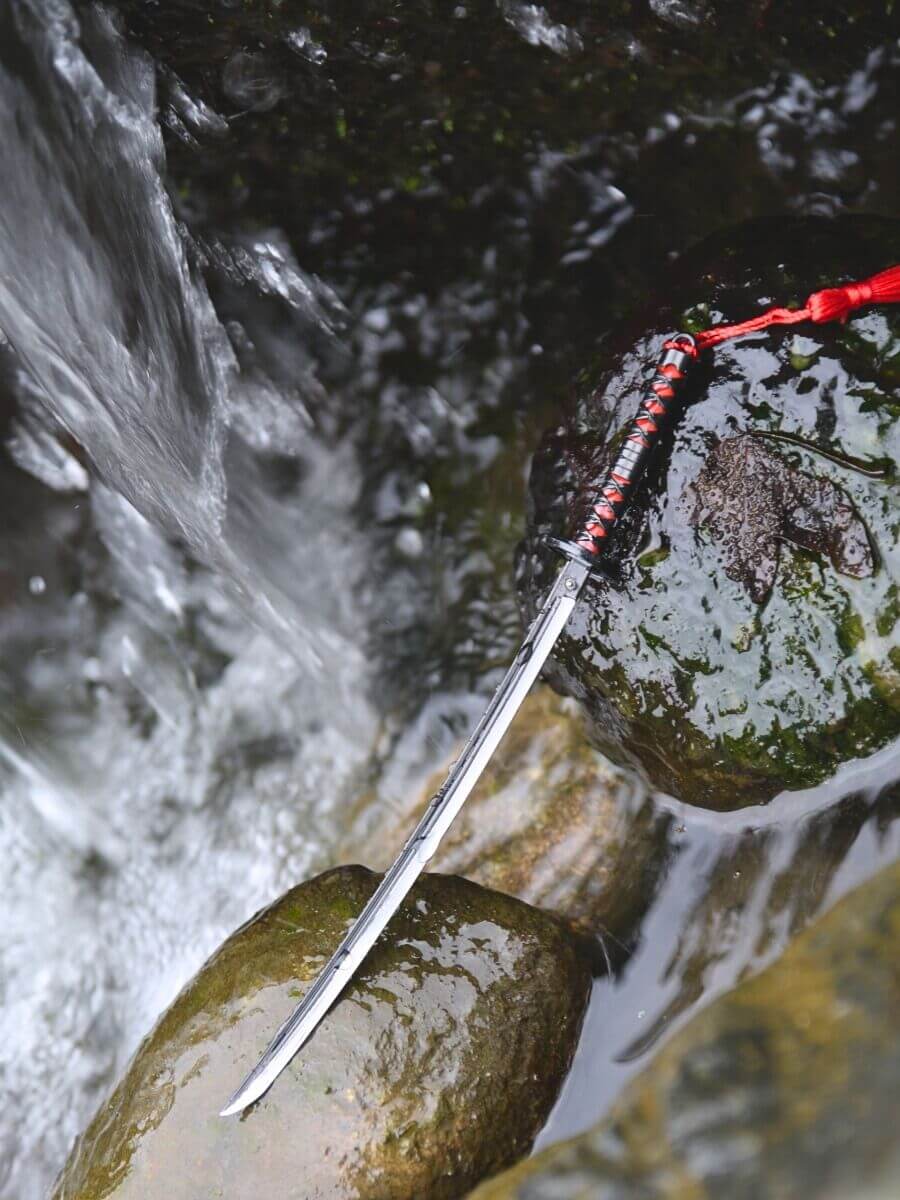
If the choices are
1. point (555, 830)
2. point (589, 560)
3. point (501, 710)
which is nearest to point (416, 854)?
point (501, 710)

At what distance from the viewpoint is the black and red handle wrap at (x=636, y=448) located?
2.57 meters

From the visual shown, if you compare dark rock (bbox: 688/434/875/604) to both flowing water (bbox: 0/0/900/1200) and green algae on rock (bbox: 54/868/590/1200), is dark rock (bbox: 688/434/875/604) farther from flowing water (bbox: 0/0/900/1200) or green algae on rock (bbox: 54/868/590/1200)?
green algae on rock (bbox: 54/868/590/1200)

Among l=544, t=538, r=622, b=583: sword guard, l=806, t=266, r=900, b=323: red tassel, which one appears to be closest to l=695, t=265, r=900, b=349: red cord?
l=806, t=266, r=900, b=323: red tassel

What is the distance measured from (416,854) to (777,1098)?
3.64 ft

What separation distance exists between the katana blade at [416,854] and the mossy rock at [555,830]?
2.67 feet

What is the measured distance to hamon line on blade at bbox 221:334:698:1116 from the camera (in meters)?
2.56

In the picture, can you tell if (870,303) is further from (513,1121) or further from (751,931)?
(513,1121)

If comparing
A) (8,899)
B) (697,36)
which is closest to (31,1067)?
(8,899)

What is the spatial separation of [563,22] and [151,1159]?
3739mm

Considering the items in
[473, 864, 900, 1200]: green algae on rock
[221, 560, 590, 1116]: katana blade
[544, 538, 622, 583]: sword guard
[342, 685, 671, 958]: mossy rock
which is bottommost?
[342, 685, 671, 958]: mossy rock

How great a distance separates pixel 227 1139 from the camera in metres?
2.56

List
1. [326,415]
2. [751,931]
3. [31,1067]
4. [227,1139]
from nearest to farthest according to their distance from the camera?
1. [227,1139]
2. [751,931]
3. [31,1067]
4. [326,415]

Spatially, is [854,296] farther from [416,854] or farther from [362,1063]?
[362,1063]

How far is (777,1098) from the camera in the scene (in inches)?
74.0
